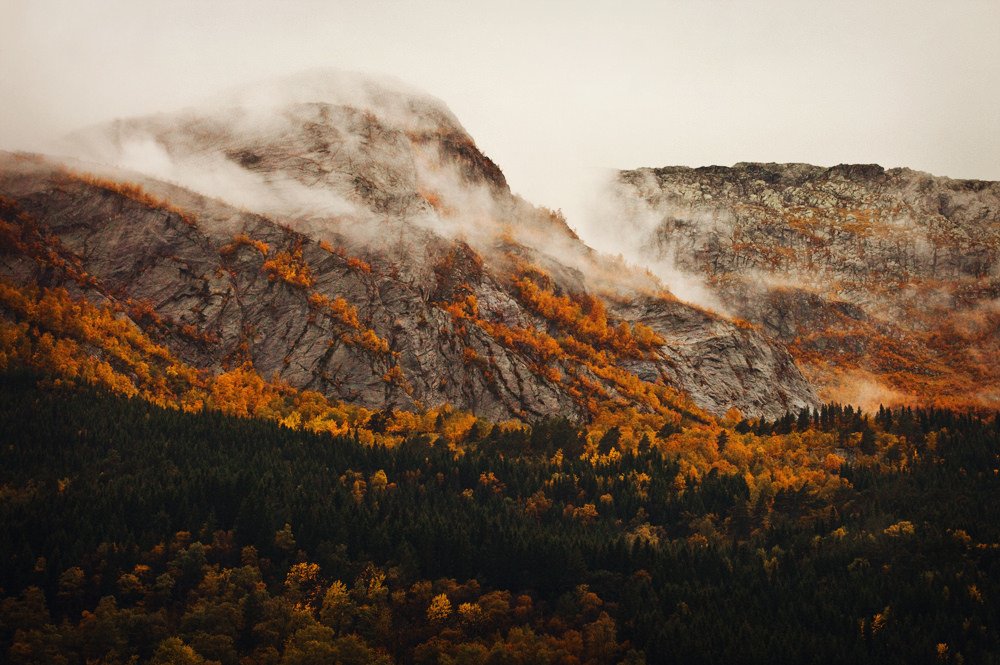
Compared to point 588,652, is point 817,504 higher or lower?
higher

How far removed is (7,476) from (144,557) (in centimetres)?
3382

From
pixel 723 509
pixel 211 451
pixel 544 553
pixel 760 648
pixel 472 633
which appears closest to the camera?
pixel 760 648

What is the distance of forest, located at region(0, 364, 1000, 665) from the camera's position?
137375mm

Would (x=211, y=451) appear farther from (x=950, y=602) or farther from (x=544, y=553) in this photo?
(x=950, y=602)

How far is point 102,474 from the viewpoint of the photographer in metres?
170

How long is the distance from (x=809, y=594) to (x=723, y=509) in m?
45.7

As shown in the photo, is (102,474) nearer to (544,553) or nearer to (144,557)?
(144,557)

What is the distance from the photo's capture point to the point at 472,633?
5748 inches

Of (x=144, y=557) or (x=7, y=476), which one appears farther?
(x=7, y=476)

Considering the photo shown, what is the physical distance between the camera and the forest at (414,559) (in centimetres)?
13738

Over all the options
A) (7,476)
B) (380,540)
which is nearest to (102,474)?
(7,476)

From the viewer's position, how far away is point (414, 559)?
159 m

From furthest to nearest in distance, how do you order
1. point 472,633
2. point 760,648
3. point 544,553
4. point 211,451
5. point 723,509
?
point 723,509 → point 211,451 → point 544,553 → point 472,633 → point 760,648

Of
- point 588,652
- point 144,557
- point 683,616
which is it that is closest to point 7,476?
point 144,557
